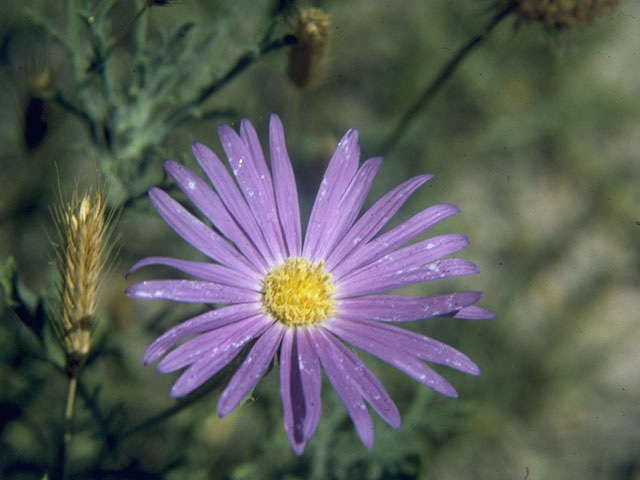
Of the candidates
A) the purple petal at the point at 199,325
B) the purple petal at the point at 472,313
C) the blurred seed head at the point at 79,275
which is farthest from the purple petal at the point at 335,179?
the blurred seed head at the point at 79,275

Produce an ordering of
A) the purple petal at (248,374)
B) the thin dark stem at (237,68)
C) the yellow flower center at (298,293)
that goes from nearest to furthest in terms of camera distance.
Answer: the purple petal at (248,374) → the yellow flower center at (298,293) → the thin dark stem at (237,68)

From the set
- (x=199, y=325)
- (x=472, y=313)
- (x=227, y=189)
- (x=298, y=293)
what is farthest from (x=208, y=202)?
(x=472, y=313)

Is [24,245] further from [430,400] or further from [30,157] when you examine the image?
[430,400]

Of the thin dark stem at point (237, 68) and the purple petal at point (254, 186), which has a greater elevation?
the thin dark stem at point (237, 68)

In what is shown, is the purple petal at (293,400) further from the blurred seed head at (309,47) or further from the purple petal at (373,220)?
the blurred seed head at (309,47)

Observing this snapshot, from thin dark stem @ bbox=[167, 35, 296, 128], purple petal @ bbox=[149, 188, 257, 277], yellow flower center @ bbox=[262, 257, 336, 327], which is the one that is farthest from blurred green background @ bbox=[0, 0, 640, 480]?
yellow flower center @ bbox=[262, 257, 336, 327]

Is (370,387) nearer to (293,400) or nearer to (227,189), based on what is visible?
(293,400)
